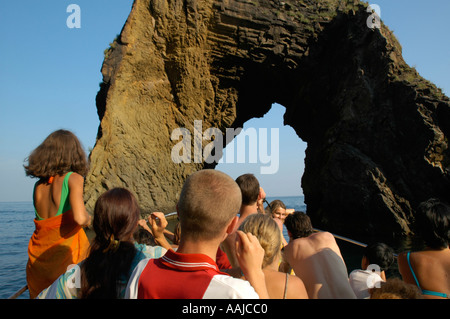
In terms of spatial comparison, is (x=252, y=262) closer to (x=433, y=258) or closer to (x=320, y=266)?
(x=320, y=266)

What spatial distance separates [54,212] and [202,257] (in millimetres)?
1451

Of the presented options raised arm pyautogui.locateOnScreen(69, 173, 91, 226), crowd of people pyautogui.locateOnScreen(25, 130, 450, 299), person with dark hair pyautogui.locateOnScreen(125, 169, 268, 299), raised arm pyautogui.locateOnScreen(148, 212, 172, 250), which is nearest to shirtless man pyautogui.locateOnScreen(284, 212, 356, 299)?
crowd of people pyautogui.locateOnScreen(25, 130, 450, 299)

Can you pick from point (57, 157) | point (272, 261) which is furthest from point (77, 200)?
point (272, 261)

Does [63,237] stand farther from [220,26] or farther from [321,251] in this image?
[220,26]

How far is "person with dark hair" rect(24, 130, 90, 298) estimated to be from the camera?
2203 mm

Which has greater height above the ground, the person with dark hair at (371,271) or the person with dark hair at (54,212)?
the person with dark hair at (54,212)

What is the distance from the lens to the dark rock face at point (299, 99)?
13102mm

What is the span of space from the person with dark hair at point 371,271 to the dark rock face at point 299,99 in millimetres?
10531

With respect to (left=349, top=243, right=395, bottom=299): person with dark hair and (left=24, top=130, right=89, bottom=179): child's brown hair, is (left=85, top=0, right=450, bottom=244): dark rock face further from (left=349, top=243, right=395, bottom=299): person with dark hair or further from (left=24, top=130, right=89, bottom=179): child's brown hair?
(left=24, top=130, right=89, bottom=179): child's brown hair

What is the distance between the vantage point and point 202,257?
4.23 ft

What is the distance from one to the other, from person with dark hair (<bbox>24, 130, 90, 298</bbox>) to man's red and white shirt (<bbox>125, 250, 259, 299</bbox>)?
1103mm

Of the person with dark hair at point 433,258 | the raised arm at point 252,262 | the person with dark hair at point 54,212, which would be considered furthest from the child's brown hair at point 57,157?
the person with dark hair at point 433,258

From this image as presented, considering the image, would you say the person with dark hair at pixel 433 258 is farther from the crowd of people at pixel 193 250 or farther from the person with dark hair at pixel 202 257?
the person with dark hair at pixel 202 257
